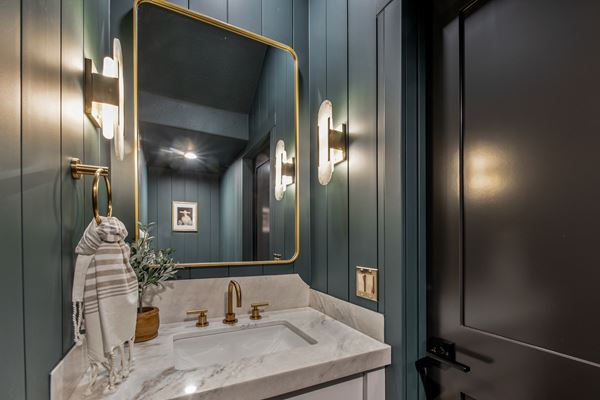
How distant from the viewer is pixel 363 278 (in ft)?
3.78

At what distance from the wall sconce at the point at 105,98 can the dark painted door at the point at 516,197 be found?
1.05 metres

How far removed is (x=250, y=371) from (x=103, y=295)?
43 centimetres

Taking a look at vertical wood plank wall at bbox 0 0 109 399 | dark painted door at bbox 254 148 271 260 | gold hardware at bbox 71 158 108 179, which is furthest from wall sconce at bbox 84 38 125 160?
dark painted door at bbox 254 148 271 260

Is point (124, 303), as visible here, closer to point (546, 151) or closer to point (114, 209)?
point (114, 209)

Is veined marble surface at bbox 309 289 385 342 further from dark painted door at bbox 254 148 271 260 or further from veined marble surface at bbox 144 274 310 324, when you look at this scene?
dark painted door at bbox 254 148 271 260

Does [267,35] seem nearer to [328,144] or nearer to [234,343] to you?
[328,144]

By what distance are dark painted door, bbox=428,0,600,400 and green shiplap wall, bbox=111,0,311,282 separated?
70 cm

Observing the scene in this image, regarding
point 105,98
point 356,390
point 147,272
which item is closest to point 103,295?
point 147,272

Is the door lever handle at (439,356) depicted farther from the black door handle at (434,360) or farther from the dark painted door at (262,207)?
the dark painted door at (262,207)

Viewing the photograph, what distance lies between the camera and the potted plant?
3.43 ft

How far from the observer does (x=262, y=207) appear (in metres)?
1.49

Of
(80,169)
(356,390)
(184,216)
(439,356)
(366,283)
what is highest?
(80,169)

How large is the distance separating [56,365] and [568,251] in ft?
3.79

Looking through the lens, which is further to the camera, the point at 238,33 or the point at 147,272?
the point at 238,33
